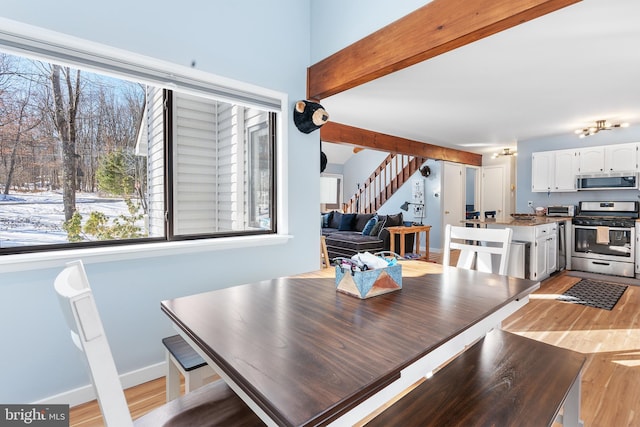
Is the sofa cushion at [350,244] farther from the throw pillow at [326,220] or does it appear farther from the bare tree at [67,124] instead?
the bare tree at [67,124]

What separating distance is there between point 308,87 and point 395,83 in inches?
40.0

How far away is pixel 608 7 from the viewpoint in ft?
6.88

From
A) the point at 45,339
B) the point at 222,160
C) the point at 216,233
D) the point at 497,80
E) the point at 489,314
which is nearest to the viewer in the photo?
the point at 489,314

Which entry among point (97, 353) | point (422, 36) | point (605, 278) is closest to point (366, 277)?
point (97, 353)

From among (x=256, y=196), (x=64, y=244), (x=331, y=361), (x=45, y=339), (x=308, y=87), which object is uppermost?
(x=308, y=87)

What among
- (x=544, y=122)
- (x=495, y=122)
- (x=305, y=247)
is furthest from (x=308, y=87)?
(x=544, y=122)

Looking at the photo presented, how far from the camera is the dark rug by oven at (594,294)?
3.65 m

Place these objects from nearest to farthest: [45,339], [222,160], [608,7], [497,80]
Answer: [45,339] → [608,7] → [222,160] → [497,80]

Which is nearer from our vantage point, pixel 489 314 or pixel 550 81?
pixel 489 314

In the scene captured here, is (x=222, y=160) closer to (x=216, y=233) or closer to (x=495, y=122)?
(x=216, y=233)

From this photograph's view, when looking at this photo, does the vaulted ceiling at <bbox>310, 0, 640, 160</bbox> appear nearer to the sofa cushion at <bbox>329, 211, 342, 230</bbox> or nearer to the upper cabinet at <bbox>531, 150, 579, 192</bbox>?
the upper cabinet at <bbox>531, 150, 579, 192</bbox>

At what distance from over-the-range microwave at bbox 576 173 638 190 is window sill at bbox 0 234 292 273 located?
5524 mm

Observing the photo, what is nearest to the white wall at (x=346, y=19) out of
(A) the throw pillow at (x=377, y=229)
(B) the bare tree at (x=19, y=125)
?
(B) the bare tree at (x=19, y=125)

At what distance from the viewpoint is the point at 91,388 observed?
198 centimetres
